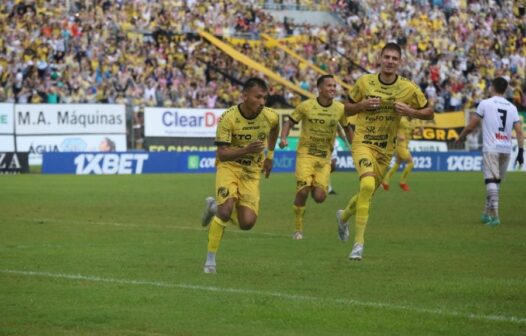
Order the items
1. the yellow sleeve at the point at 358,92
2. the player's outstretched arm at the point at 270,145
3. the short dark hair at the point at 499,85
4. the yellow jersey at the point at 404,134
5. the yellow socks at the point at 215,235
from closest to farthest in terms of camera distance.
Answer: the yellow socks at the point at 215,235, the player's outstretched arm at the point at 270,145, the yellow sleeve at the point at 358,92, the short dark hair at the point at 499,85, the yellow jersey at the point at 404,134

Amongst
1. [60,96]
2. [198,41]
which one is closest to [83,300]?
[60,96]

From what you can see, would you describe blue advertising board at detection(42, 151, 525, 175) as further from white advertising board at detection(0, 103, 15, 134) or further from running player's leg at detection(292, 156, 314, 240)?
running player's leg at detection(292, 156, 314, 240)

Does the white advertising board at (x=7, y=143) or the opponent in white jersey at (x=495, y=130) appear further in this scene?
the white advertising board at (x=7, y=143)

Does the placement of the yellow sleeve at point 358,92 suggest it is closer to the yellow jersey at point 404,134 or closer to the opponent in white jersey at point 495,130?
the opponent in white jersey at point 495,130

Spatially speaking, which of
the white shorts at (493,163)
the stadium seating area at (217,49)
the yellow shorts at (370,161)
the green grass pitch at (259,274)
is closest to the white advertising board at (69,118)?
the stadium seating area at (217,49)

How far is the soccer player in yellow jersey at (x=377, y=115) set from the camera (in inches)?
556

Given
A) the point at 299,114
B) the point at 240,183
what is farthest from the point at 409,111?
the point at 299,114

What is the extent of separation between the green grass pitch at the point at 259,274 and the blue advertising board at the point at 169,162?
15.2m

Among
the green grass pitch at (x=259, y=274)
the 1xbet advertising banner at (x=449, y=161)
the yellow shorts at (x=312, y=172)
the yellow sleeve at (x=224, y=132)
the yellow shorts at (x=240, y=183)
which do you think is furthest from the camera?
the 1xbet advertising banner at (x=449, y=161)

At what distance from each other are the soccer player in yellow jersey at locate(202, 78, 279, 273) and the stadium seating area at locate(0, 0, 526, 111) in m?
28.0

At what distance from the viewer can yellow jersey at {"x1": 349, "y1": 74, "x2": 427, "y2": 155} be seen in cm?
1444

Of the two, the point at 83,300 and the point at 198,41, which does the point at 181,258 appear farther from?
the point at 198,41

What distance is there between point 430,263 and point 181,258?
3.09 meters

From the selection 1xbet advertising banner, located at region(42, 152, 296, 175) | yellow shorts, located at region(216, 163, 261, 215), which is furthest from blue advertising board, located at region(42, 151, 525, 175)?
yellow shorts, located at region(216, 163, 261, 215)
